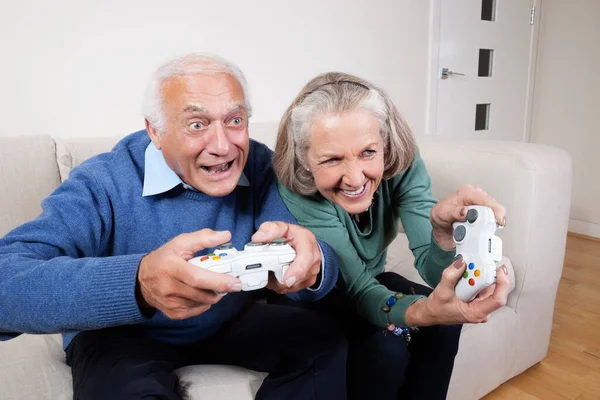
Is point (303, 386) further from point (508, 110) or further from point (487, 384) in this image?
point (508, 110)

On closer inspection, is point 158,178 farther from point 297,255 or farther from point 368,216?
point 368,216

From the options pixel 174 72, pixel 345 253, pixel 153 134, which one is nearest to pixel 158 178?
pixel 153 134

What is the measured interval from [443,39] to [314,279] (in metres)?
2.44

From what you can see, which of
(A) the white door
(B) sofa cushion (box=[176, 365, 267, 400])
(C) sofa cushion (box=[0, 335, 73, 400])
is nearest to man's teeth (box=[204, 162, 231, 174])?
(B) sofa cushion (box=[176, 365, 267, 400])

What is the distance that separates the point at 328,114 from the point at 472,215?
346 millimetres

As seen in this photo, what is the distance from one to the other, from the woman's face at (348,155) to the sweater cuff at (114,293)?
427 millimetres

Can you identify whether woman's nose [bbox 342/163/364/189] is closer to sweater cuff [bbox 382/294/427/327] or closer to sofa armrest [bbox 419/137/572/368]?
sweater cuff [bbox 382/294/427/327]

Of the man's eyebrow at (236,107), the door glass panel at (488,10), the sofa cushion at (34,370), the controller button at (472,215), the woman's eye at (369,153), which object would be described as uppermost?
the door glass panel at (488,10)

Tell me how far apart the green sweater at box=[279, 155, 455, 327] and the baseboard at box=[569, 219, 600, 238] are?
7.85 feet

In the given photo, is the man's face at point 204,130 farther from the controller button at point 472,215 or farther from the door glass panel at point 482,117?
the door glass panel at point 482,117

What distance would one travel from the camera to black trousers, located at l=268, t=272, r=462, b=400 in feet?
3.27

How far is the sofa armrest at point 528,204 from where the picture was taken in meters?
1.41

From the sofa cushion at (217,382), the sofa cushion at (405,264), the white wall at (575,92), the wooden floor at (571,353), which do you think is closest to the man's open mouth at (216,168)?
the sofa cushion at (217,382)

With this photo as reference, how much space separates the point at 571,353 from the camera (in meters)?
1.71
